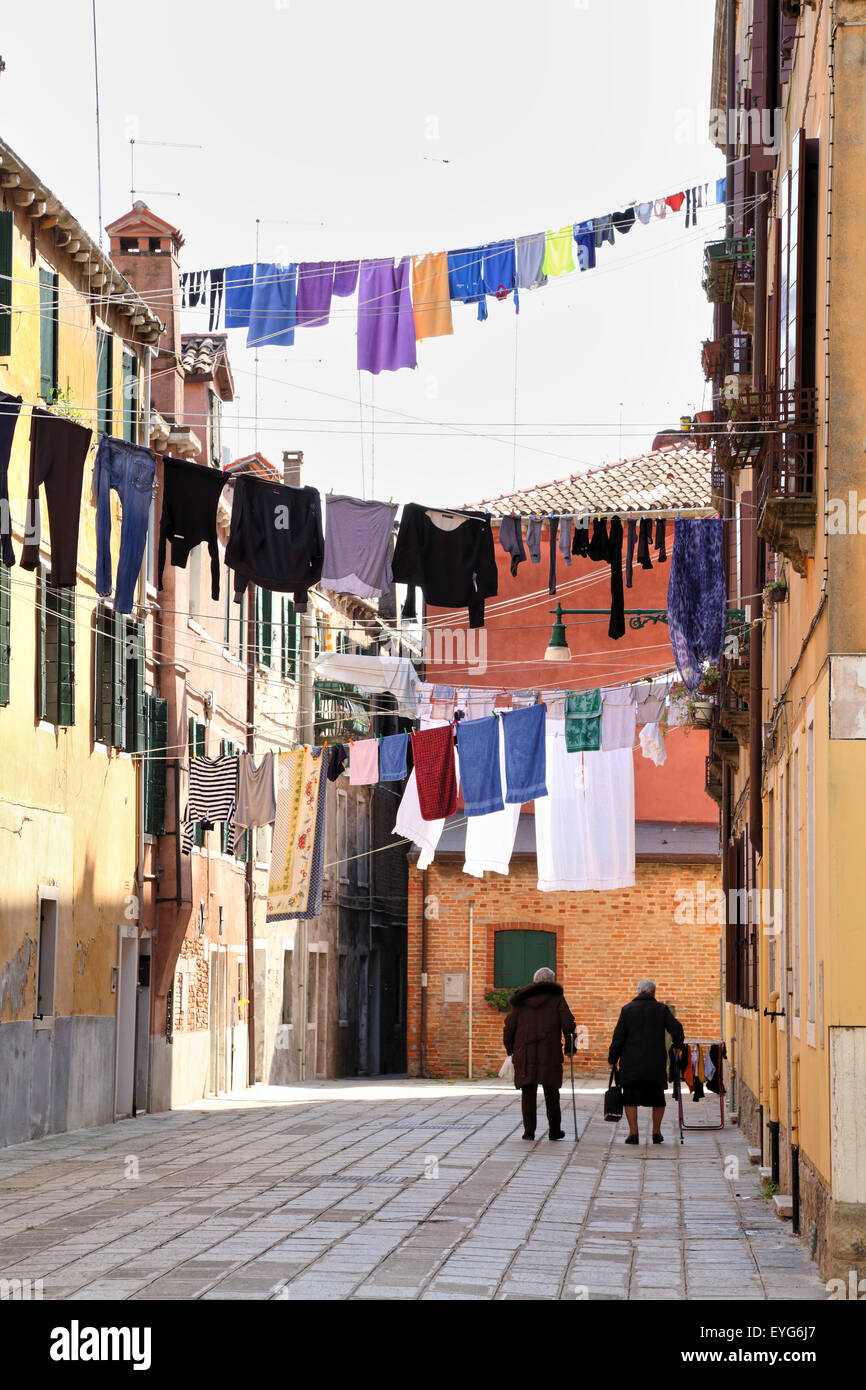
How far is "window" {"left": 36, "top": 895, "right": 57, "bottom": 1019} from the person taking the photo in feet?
69.0

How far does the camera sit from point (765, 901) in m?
16.9

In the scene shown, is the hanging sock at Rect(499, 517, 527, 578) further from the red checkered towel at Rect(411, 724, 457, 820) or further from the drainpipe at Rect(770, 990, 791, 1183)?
the red checkered towel at Rect(411, 724, 457, 820)

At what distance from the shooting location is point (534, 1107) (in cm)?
1952

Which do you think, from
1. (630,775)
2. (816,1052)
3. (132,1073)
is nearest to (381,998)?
(630,775)

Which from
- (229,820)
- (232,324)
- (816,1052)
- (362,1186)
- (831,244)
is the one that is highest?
(232,324)

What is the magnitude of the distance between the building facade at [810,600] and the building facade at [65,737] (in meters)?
6.36

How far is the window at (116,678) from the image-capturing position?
76.2 feet

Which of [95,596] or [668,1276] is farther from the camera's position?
[95,596]

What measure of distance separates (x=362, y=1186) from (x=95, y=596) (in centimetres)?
968

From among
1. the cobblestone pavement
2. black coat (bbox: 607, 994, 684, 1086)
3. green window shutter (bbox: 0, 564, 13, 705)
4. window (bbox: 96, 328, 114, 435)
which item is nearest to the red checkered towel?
the cobblestone pavement
